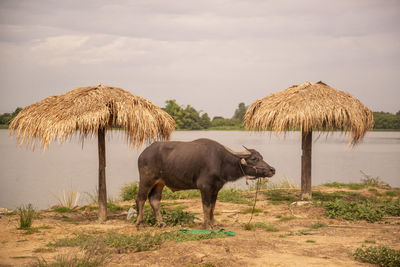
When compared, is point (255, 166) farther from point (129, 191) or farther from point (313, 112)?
point (129, 191)

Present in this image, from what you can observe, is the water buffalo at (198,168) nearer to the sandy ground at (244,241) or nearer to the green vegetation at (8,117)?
the sandy ground at (244,241)

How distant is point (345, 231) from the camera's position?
748 centimetres

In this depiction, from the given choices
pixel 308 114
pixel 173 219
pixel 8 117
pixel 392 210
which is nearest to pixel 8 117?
pixel 8 117

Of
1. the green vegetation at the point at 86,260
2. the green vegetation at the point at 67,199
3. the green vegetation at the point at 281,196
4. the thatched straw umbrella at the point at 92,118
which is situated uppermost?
the thatched straw umbrella at the point at 92,118

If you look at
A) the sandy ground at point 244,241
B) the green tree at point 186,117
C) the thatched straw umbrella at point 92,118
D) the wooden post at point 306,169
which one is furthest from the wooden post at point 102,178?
the green tree at point 186,117

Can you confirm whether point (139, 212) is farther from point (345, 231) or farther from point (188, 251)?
point (345, 231)

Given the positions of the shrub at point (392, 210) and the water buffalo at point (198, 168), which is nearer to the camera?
the water buffalo at point (198, 168)

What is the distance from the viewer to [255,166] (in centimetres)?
756

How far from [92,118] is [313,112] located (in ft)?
17.1

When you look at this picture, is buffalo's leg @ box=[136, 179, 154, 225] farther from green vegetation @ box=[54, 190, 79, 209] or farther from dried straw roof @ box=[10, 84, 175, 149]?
green vegetation @ box=[54, 190, 79, 209]

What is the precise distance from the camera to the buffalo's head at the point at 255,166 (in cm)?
747

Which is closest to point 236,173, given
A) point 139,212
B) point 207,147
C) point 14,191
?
point 207,147

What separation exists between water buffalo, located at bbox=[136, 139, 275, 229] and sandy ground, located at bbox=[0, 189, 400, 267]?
798mm

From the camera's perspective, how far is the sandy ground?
5.25 meters
